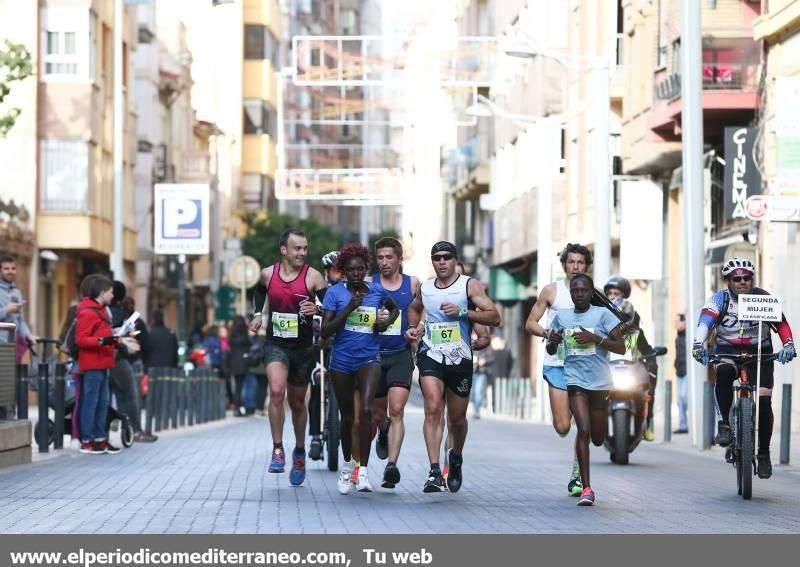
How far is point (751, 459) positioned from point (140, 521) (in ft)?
17.7

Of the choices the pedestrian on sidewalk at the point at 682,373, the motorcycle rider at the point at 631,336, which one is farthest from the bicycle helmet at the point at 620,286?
the pedestrian on sidewalk at the point at 682,373

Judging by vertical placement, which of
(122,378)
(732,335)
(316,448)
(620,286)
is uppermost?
(620,286)

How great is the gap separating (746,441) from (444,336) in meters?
2.42

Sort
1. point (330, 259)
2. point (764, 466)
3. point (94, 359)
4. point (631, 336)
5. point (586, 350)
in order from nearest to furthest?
point (586, 350)
point (764, 466)
point (330, 259)
point (631, 336)
point (94, 359)

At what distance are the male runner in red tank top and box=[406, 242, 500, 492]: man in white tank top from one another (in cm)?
105

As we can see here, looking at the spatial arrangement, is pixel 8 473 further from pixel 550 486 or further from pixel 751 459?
pixel 751 459

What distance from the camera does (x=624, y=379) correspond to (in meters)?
22.2

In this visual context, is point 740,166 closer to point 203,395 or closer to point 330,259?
point 203,395

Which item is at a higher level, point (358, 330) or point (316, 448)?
point (358, 330)

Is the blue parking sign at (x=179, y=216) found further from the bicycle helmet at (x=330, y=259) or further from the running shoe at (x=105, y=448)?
the bicycle helmet at (x=330, y=259)

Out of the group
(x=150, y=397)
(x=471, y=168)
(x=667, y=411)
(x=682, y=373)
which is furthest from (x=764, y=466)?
(x=471, y=168)

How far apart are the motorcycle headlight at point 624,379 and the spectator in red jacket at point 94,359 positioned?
521 cm

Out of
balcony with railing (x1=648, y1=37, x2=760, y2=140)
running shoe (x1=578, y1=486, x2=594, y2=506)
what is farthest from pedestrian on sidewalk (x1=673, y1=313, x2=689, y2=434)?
running shoe (x1=578, y1=486, x2=594, y2=506)
